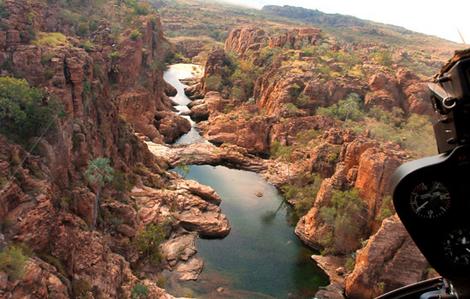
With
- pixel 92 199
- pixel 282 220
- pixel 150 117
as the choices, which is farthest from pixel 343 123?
pixel 92 199

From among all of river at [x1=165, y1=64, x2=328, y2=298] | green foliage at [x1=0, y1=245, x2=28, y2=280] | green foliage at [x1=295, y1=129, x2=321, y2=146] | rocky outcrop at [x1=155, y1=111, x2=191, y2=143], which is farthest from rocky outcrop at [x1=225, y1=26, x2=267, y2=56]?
green foliage at [x1=0, y1=245, x2=28, y2=280]

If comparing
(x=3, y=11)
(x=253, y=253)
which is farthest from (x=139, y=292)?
(x=3, y=11)

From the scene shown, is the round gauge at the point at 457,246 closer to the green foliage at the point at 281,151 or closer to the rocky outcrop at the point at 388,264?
the rocky outcrop at the point at 388,264

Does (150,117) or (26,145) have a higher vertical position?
(26,145)

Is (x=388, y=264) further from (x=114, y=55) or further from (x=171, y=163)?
(x=114, y=55)

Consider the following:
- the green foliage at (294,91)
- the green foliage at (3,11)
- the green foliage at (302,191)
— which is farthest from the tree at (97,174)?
the green foliage at (294,91)

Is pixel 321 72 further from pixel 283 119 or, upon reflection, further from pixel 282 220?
pixel 282 220
